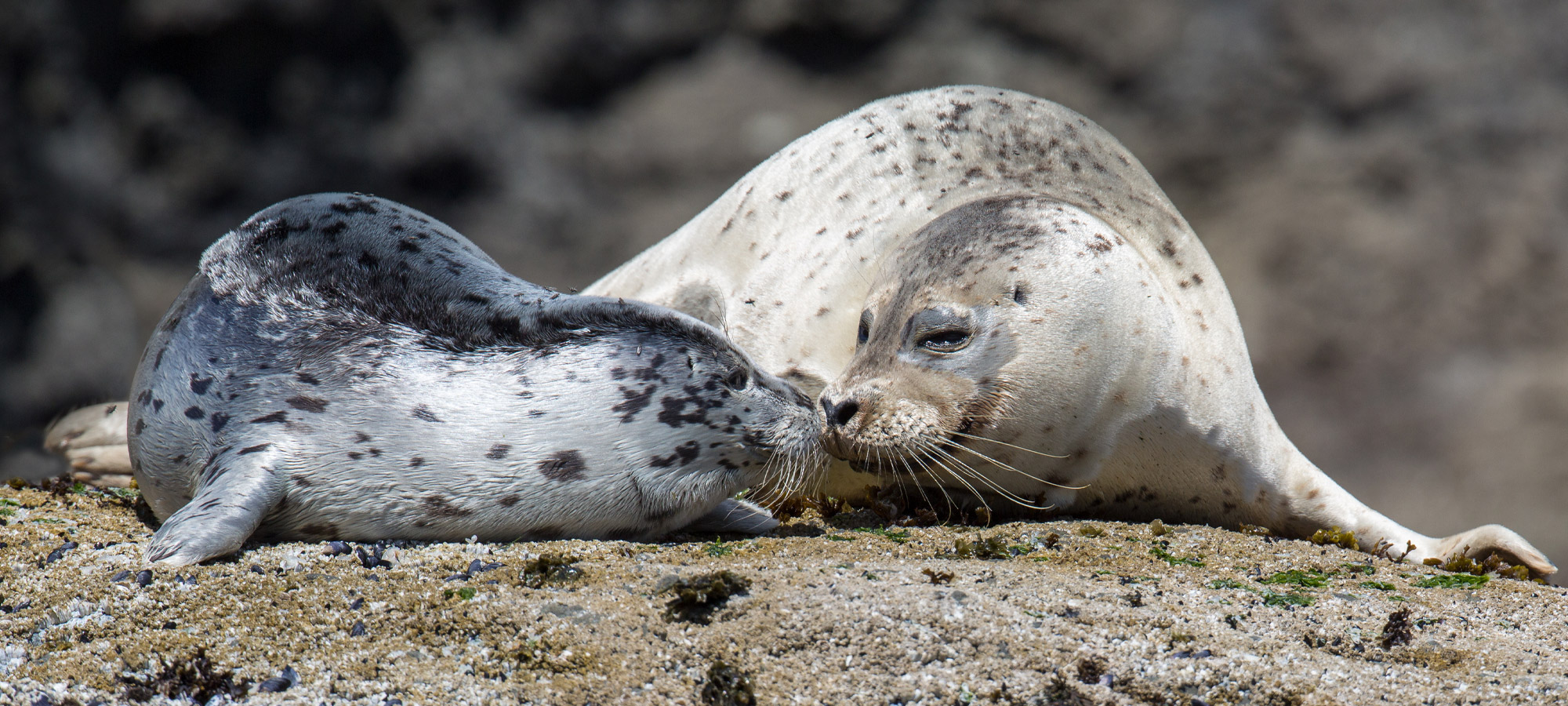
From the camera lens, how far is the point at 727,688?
2.40 meters

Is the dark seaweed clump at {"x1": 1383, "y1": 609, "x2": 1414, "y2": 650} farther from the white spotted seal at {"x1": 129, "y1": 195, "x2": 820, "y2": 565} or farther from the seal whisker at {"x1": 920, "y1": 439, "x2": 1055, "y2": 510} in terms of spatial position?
the white spotted seal at {"x1": 129, "y1": 195, "x2": 820, "y2": 565}

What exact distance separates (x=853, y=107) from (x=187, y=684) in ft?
21.0

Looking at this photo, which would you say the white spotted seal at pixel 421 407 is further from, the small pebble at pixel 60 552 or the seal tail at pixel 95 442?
the seal tail at pixel 95 442

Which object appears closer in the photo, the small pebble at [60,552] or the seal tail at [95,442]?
the small pebble at [60,552]

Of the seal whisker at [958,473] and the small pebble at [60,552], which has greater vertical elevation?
the seal whisker at [958,473]

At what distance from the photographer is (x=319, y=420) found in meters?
3.23

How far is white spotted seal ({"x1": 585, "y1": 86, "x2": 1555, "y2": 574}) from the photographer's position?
4016mm

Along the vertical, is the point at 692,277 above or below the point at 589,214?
below

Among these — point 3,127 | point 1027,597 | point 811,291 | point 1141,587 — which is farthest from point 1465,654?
point 3,127

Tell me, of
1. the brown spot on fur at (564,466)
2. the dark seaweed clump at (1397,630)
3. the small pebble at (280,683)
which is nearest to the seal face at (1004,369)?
the brown spot on fur at (564,466)

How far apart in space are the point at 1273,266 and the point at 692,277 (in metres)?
4.18

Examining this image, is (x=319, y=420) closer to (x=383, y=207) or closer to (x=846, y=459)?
(x=383, y=207)

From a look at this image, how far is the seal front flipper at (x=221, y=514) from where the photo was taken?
9.54 ft

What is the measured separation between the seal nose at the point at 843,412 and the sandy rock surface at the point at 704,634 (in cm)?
74
